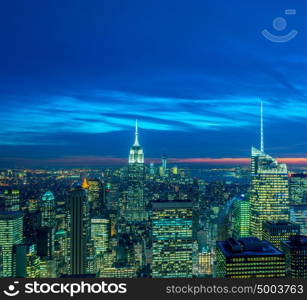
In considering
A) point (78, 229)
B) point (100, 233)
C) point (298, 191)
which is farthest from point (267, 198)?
point (78, 229)

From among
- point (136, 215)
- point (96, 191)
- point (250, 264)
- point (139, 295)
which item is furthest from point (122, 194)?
point (139, 295)

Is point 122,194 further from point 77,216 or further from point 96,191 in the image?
point 77,216

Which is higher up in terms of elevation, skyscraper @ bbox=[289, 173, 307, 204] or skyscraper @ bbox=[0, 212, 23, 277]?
skyscraper @ bbox=[289, 173, 307, 204]

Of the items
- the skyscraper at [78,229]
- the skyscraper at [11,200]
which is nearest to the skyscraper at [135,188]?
the skyscraper at [78,229]

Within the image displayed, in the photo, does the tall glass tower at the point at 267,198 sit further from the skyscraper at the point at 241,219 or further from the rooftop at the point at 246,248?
the rooftop at the point at 246,248

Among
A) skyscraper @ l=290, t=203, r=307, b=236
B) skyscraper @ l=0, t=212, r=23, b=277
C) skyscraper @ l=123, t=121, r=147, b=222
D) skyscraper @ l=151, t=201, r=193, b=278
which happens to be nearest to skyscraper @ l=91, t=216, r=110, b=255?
skyscraper @ l=123, t=121, r=147, b=222

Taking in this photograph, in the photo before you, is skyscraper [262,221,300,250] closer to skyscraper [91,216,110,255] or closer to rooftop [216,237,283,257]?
rooftop [216,237,283,257]
